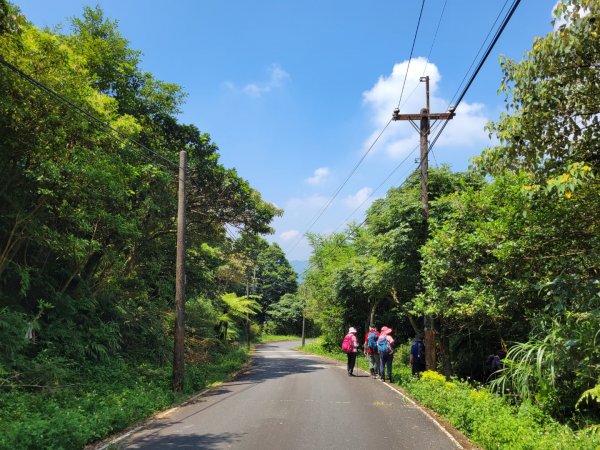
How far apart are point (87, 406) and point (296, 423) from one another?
13.2ft

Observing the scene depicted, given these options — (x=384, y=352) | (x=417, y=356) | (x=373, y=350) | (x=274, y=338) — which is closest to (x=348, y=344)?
(x=373, y=350)

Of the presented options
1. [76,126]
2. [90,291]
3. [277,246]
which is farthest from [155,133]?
[277,246]

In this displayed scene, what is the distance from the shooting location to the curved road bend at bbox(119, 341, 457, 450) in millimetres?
7352

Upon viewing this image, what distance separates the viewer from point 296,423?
28.8 feet

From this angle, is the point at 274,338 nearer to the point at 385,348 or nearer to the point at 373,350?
the point at 373,350

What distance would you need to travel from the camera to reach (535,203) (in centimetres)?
809

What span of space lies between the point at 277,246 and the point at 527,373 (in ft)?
248

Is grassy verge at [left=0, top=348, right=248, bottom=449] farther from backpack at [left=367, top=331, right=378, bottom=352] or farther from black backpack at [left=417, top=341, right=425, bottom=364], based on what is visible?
black backpack at [left=417, top=341, right=425, bottom=364]

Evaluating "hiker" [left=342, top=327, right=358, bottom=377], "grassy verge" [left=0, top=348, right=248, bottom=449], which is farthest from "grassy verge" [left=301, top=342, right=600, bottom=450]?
"grassy verge" [left=0, top=348, right=248, bottom=449]

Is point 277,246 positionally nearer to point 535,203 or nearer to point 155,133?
point 155,133

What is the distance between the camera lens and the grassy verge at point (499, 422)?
607 cm

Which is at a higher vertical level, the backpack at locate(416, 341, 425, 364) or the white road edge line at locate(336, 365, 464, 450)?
the backpack at locate(416, 341, 425, 364)

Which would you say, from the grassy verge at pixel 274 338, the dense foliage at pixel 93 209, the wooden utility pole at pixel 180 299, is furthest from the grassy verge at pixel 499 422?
the grassy verge at pixel 274 338

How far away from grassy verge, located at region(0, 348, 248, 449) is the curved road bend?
563mm
